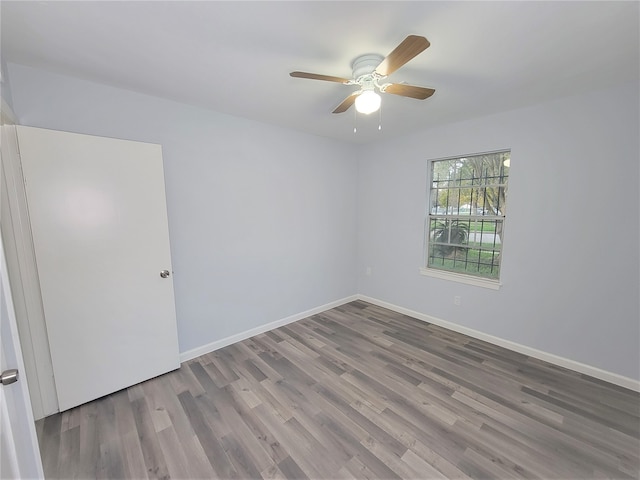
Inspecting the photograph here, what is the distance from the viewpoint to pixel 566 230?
246cm

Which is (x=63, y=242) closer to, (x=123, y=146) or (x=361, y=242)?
(x=123, y=146)

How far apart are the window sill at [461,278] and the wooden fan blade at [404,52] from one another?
8.28ft

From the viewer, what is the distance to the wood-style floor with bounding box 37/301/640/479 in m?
1.57

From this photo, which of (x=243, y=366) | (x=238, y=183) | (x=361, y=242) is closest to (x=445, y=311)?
(x=361, y=242)

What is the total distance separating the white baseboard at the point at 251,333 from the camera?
2730 millimetres

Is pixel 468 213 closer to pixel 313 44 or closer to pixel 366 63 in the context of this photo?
pixel 366 63

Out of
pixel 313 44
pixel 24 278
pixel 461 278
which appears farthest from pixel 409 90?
pixel 24 278

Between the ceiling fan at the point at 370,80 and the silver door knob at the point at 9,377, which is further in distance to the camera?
the ceiling fan at the point at 370,80

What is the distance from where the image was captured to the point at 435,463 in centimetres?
158

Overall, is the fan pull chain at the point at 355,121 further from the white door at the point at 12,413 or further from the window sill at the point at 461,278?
the white door at the point at 12,413

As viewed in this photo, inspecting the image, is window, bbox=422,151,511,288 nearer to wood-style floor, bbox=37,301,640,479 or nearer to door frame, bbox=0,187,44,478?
wood-style floor, bbox=37,301,640,479

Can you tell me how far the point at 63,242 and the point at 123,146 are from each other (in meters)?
0.83

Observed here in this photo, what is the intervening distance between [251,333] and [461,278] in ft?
8.52

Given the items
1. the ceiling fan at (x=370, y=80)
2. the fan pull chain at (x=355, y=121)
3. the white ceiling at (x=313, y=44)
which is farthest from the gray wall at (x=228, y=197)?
the ceiling fan at (x=370, y=80)
